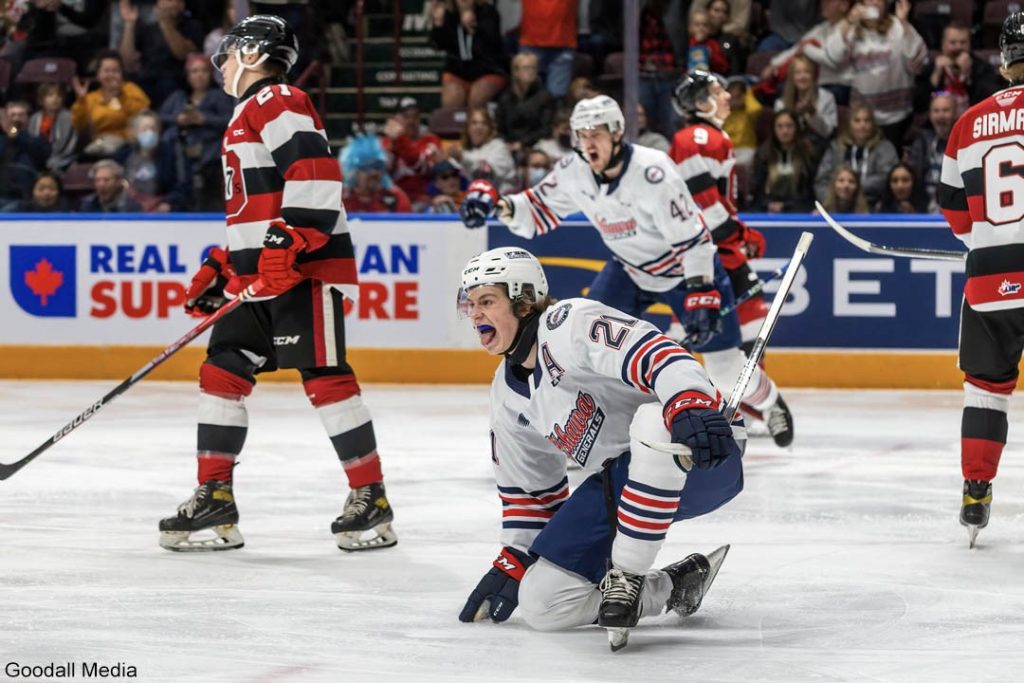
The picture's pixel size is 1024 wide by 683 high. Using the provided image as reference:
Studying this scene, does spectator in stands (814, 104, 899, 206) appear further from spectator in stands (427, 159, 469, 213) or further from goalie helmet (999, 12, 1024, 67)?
goalie helmet (999, 12, 1024, 67)

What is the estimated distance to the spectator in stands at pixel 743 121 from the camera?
8430 millimetres

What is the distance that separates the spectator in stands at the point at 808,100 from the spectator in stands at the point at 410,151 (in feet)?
5.86

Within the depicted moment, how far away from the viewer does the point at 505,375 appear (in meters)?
3.41

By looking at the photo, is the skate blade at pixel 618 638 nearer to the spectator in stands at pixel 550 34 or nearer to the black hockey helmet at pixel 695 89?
the black hockey helmet at pixel 695 89

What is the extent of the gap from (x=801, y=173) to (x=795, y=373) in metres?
1.07

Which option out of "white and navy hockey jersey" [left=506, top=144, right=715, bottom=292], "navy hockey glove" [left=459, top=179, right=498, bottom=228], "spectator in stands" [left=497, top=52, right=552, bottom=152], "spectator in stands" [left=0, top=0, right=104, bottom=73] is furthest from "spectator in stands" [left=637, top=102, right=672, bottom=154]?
"spectator in stands" [left=0, top=0, right=104, bottom=73]

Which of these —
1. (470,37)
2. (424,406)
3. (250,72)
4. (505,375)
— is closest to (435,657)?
(505,375)

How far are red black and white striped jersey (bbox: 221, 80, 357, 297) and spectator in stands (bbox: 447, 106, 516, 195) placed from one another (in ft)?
13.8

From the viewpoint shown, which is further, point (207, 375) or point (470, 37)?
point (470, 37)

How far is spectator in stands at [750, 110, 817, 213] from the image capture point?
8094mm

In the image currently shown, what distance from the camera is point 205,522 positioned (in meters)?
4.25

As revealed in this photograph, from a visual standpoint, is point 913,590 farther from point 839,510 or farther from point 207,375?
point 207,375

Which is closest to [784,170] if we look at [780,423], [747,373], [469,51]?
[469,51]

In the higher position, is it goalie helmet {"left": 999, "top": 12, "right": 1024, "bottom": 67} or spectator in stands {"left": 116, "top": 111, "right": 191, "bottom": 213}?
goalie helmet {"left": 999, "top": 12, "right": 1024, "bottom": 67}
